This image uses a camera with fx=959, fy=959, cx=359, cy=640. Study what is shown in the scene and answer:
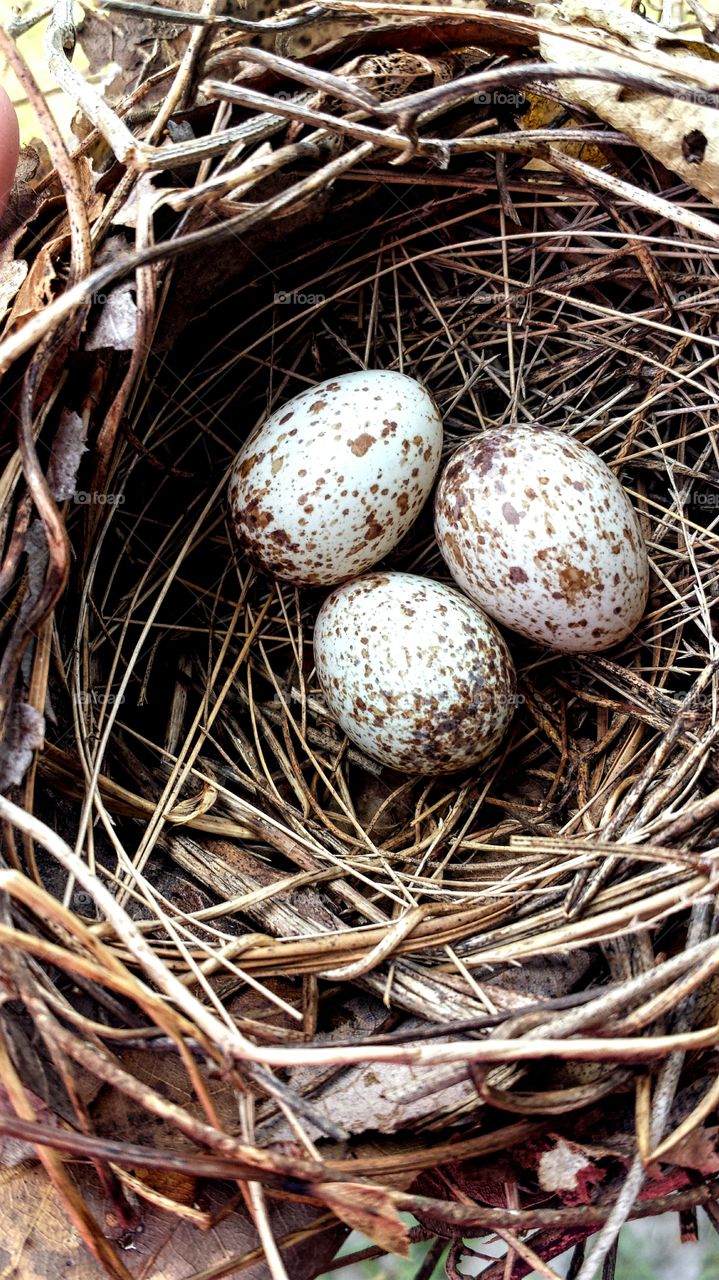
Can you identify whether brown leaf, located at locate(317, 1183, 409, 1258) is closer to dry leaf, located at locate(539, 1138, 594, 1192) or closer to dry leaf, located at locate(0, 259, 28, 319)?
dry leaf, located at locate(539, 1138, 594, 1192)

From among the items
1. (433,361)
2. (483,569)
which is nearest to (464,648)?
(483,569)

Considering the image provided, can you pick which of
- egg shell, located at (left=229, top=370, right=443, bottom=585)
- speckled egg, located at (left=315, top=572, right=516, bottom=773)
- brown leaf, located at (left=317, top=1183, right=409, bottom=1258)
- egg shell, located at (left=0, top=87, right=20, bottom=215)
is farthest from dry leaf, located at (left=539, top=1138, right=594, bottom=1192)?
egg shell, located at (left=0, top=87, right=20, bottom=215)

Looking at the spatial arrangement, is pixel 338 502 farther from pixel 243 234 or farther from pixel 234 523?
pixel 243 234

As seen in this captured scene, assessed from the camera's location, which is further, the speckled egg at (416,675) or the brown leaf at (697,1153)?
the speckled egg at (416,675)

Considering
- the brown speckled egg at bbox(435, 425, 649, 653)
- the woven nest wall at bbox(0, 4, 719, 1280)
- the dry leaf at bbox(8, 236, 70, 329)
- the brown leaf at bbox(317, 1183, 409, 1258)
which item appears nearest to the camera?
the brown leaf at bbox(317, 1183, 409, 1258)

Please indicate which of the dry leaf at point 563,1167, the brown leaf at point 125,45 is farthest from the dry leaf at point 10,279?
the dry leaf at point 563,1167

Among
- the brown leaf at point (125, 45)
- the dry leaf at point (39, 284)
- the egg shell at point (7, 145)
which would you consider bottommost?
the dry leaf at point (39, 284)

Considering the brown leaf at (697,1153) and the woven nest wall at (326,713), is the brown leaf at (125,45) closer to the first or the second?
the woven nest wall at (326,713)
